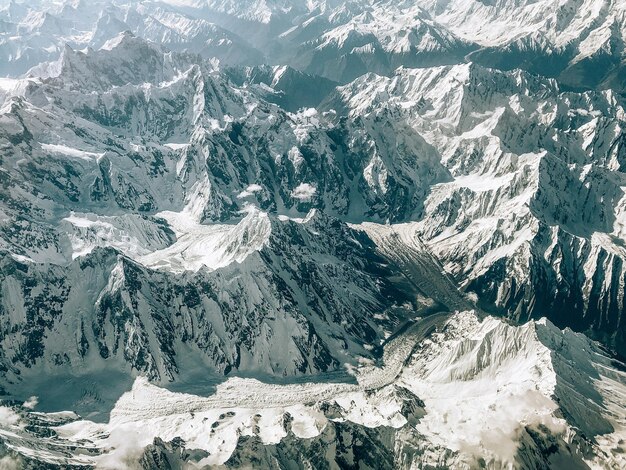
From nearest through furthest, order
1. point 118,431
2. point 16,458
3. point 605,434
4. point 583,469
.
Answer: point 16,458 < point 583,469 < point 605,434 < point 118,431

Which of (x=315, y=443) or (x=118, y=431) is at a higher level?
(x=315, y=443)

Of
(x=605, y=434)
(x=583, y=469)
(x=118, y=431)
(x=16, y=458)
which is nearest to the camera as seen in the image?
(x=16, y=458)

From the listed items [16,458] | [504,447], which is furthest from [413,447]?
[16,458]

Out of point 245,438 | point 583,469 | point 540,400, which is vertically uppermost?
point 540,400

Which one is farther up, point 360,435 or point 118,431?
point 360,435

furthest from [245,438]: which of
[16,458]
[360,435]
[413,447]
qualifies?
[16,458]

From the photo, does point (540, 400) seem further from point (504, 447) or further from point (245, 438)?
point (245, 438)

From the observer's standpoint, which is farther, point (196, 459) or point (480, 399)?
point (480, 399)

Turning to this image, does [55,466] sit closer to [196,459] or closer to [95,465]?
[95,465]

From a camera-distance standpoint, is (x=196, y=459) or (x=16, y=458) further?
(x=196, y=459)
